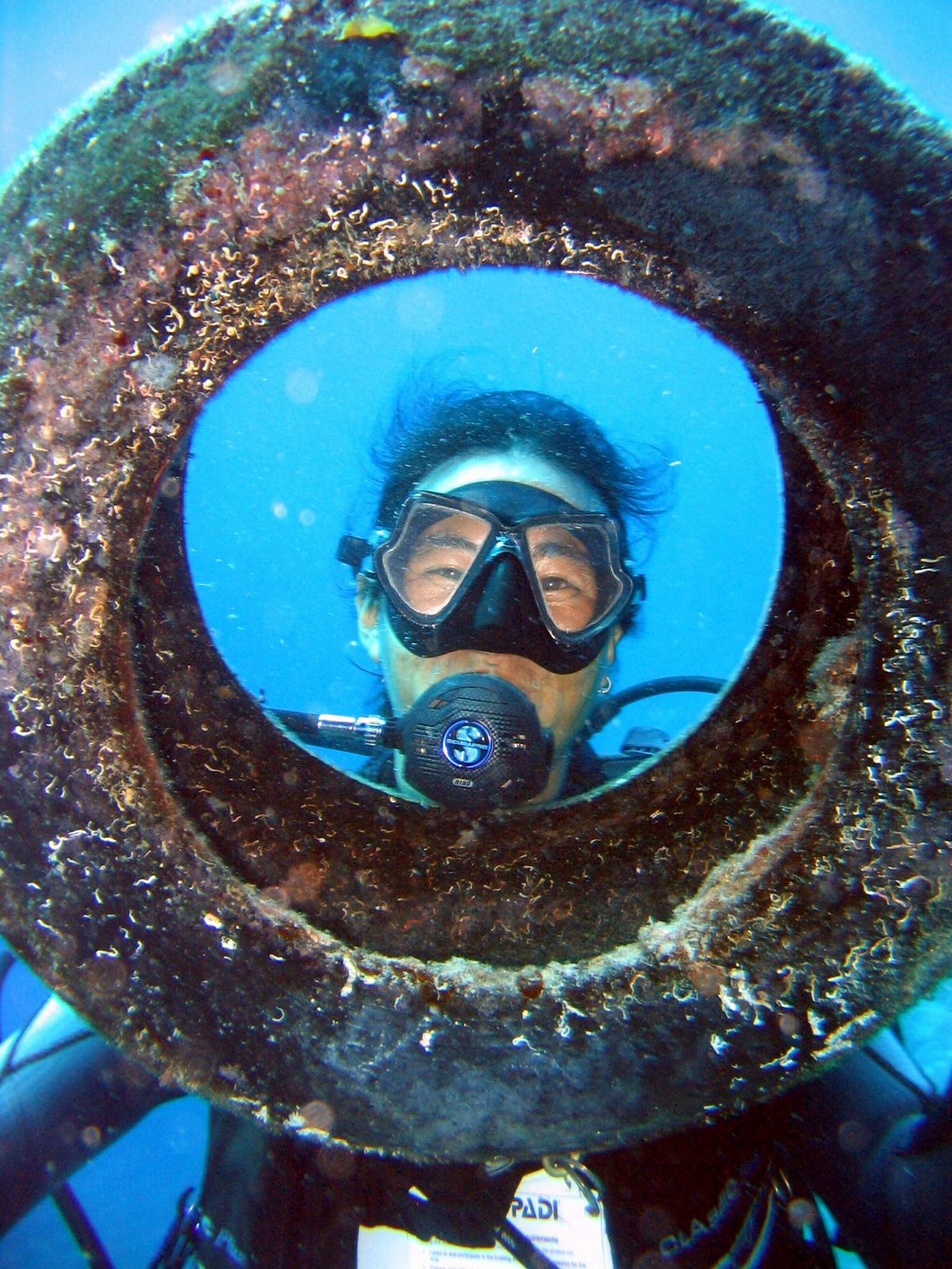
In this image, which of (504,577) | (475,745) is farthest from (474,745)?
(504,577)

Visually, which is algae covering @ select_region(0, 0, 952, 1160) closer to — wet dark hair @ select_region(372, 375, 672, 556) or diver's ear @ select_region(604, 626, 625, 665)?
diver's ear @ select_region(604, 626, 625, 665)

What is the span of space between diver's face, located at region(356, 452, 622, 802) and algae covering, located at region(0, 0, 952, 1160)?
4.14 feet

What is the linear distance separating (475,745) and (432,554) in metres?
1.16

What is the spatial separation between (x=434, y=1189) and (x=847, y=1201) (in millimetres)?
1369

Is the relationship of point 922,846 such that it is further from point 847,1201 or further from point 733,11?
point 847,1201

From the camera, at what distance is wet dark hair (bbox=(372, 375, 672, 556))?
12.2 ft

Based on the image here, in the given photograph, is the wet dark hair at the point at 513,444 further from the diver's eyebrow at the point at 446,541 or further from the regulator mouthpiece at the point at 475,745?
the regulator mouthpiece at the point at 475,745

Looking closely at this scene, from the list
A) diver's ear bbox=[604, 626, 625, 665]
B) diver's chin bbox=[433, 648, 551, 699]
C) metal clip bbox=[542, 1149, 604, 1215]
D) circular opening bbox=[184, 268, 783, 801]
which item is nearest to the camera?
metal clip bbox=[542, 1149, 604, 1215]

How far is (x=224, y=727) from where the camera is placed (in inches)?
74.0

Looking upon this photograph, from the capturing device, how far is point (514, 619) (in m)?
2.78

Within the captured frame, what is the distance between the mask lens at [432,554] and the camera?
2.94 metres

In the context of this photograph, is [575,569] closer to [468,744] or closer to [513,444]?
[513,444]

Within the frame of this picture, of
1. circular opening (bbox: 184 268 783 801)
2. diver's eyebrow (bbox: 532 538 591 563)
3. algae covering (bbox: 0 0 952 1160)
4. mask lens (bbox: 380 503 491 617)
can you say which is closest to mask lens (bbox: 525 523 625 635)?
diver's eyebrow (bbox: 532 538 591 563)


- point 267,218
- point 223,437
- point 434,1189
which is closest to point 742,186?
point 267,218
